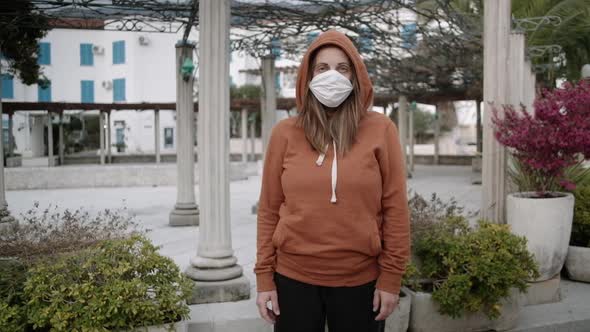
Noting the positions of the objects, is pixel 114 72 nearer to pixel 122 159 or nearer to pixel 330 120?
pixel 122 159

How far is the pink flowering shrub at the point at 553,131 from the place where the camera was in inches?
202

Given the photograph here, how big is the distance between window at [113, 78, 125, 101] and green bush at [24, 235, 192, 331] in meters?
33.7

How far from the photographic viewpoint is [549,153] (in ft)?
17.4

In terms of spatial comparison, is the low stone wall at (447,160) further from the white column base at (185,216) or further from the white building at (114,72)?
the white column base at (185,216)

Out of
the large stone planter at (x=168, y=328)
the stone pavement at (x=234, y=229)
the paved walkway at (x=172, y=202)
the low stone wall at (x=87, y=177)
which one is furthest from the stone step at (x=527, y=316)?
the low stone wall at (x=87, y=177)

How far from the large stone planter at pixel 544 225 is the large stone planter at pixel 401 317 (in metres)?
1.55

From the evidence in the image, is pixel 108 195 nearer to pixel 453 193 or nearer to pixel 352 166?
pixel 453 193

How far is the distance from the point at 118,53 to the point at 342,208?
3548 centimetres

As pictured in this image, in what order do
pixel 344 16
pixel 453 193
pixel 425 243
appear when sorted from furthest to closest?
pixel 453 193 → pixel 344 16 → pixel 425 243

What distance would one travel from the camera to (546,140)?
5.17 m

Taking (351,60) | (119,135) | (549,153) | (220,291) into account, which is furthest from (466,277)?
(119,135)

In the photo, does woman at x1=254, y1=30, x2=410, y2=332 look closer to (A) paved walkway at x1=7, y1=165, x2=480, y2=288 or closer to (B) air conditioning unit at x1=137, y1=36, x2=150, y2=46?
(A) paved walkway at x1=7, y1=165, x2=480, y2=288

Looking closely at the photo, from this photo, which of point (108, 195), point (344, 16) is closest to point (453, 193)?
point (344, 16)

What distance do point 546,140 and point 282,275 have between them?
3.49 meters
